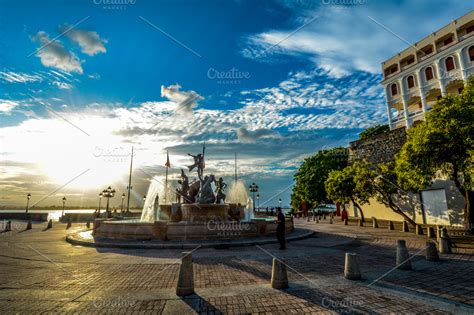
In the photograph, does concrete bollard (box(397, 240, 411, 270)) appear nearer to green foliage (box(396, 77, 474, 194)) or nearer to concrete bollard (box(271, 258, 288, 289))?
concrete bollard (box(271, 258, 288, 289))

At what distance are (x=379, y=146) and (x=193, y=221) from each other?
27214mm

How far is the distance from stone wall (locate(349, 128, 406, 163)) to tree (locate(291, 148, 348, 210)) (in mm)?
4309

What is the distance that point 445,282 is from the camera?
5.98 metres

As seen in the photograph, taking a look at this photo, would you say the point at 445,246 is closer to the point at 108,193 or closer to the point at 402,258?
the point at 402,258

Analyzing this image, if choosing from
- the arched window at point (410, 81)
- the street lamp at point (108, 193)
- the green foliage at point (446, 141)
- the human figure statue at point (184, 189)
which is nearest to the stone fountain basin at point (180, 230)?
the human figure statue at point (184, 189)

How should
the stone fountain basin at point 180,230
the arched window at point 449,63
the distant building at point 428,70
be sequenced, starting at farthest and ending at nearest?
the arched window at point 449,63 < the distant building at point 428,70 < the stone fountain basin at point 180,230

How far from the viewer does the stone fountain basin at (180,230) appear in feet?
41.3

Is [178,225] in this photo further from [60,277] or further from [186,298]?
[186,298]

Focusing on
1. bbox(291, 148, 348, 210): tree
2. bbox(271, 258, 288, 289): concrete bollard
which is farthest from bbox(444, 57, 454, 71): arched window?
bbox(271, 258, 288, 289): concrete bollard

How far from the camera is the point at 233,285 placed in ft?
19.7

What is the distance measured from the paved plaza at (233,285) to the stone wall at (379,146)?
898 inches

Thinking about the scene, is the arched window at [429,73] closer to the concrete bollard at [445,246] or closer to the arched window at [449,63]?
the arched window at [449,63]

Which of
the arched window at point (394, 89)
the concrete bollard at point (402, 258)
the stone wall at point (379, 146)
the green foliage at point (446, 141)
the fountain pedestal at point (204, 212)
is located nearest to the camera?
the concrete bollard at point (402, 258)

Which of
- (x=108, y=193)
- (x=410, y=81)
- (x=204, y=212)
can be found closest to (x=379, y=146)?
(x=410, y=81)
